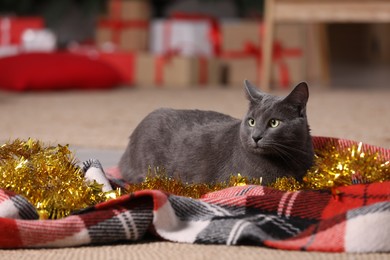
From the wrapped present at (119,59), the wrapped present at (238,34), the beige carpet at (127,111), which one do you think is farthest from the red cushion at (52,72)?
the wrapped present at (238,34)

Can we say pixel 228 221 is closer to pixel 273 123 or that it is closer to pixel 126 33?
pixel 273 123

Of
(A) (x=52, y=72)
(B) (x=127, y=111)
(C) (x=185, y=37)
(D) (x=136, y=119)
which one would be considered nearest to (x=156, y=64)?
(C) (x=185, y=37)

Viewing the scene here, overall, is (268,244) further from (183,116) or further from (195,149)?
(183,116)

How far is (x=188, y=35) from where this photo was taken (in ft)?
13.2

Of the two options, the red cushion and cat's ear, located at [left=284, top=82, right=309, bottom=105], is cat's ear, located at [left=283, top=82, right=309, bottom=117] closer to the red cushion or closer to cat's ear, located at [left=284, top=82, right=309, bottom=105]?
cat's ear, located at [left=284, top=82, right=309, bottom=105]

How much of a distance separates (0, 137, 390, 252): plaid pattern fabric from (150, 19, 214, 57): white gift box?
2899mm

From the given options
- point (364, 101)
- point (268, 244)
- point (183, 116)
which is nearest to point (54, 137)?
point (183, 116)

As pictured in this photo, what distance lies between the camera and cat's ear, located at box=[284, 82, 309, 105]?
1272 millimetres

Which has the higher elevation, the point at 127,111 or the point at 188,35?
the point at 188,35

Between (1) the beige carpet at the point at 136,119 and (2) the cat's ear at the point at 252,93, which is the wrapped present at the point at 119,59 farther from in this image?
(2) the cat's ear at the point at 252,93

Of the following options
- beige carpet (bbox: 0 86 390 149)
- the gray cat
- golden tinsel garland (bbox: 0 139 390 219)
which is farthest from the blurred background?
golden tinsel garland (bbox: 0 139 390 219)

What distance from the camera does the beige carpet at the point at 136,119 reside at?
990 mm

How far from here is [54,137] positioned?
6.72 feet

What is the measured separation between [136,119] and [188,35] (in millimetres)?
1613
